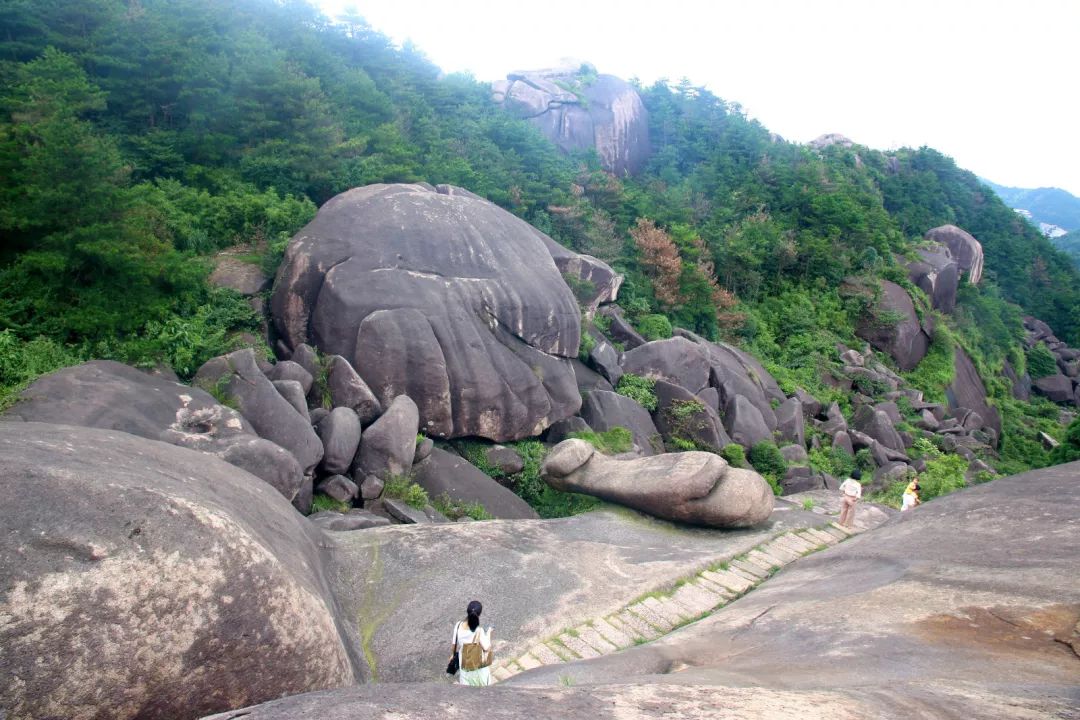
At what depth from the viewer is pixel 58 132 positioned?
1081cm

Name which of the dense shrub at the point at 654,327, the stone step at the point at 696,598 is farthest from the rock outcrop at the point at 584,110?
the stone step at the point at 696,598

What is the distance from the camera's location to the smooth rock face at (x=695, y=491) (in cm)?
979

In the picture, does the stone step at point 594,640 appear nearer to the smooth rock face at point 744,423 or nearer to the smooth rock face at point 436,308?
the smooth rock face at point 436,308

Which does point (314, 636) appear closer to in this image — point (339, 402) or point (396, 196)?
point (339, 402)

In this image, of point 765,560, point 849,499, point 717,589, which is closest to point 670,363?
point 849,499

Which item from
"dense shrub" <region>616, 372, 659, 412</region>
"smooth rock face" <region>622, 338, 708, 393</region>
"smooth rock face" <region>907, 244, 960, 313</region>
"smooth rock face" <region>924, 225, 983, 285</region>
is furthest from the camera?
"smooth rock face" <region>924, 225, 983, 285</region>

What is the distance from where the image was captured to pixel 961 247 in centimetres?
3922

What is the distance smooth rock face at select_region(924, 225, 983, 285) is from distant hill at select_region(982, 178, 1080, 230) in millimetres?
98351

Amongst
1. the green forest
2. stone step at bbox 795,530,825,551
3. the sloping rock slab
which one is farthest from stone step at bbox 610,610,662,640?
the green forest

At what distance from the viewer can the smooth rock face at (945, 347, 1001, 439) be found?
2848cm

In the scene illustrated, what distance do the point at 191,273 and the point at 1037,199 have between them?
16978cm

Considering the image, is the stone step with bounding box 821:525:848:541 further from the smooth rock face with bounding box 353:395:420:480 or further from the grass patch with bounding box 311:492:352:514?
the grass patch with bounding box 311:492:352:514

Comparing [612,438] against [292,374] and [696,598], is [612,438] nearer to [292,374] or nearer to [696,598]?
[292,374]

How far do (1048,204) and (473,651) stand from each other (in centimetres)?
16726
